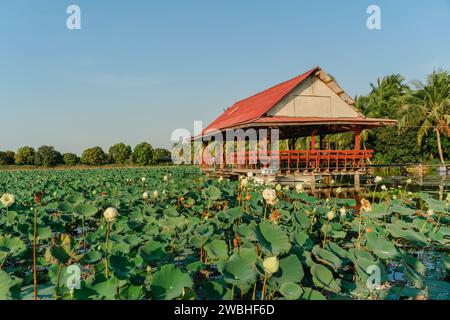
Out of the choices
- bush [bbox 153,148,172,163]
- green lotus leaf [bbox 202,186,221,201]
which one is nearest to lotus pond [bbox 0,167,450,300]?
green lotus leaf [bbox 202,186,221,201]

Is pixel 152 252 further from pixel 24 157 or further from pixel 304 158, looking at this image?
pixel 24 157

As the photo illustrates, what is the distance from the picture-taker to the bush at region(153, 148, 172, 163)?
128ft

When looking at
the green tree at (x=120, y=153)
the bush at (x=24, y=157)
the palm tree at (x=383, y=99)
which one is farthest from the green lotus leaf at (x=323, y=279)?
the bush at (x=24, y=157)

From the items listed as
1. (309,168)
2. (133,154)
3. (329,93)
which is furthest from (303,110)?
(133,154)

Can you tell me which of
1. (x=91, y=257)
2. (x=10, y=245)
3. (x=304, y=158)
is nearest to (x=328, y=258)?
(x=91, y=257)

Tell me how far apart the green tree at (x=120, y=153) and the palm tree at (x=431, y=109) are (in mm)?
30355

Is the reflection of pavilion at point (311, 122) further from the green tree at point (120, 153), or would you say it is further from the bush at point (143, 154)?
the green tree at point (120, 153)

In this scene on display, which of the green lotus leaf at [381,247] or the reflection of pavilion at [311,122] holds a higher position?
the reflection of pavilion at [311,122]

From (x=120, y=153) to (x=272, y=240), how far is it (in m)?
40.5

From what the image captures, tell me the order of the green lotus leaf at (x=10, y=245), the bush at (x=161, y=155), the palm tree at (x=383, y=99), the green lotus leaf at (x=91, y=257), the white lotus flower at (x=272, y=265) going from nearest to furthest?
1. the white lotus flower at (x=272, y=265)
2. the green lotus leaf at (x=91, y=257)
3. the green lotus leaf at (x=10, y=245)
4. the palm tree at (x=383, y=99)
5. the bush at (x=161, y=155)

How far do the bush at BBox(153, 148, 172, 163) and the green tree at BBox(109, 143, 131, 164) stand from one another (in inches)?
143

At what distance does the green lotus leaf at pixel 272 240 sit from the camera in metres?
1.93

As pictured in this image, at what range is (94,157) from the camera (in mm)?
38812

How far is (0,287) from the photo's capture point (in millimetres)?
1519
